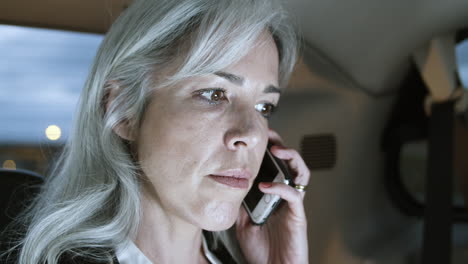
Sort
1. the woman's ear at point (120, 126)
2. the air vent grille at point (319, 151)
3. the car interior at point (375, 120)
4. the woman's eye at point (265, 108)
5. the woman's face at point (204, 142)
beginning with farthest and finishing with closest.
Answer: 1. the air vent grille at point (319, 151)
2. the car interior at point (375, 120)
3. the woman's eye at point (265, 108)
4. the woman's ear at point (120, 126)
5. the woman's face at point (204, 142)

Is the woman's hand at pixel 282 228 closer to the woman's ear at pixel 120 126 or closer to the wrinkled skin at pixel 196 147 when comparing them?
the wrinkled skin at pixel 196 147

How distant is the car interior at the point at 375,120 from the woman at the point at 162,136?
454 millimetres

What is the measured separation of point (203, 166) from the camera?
1.15m

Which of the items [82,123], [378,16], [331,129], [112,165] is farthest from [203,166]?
[331,129]

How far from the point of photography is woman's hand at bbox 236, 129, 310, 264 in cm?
144

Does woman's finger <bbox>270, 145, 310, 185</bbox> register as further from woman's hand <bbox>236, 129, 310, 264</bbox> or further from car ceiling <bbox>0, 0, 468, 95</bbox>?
car ceiling <bbox>0, 0, 468, 95</bbox>

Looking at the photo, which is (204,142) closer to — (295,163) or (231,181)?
(231,181)

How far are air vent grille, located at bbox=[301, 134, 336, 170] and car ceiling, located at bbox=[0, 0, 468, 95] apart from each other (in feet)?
0.89

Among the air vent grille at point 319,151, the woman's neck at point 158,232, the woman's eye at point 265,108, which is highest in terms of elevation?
the air vent grille at point 319,151

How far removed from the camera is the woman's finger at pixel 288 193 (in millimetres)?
1392

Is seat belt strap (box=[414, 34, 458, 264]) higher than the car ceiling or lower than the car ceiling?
lower

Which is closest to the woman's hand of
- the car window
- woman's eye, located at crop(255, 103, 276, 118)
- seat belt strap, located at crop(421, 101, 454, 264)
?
woman's eye, located at crop(255, 103, 276, 118)

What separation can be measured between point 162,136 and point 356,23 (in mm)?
825

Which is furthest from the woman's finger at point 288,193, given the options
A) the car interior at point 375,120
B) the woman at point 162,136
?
the car interior at point 375,120
